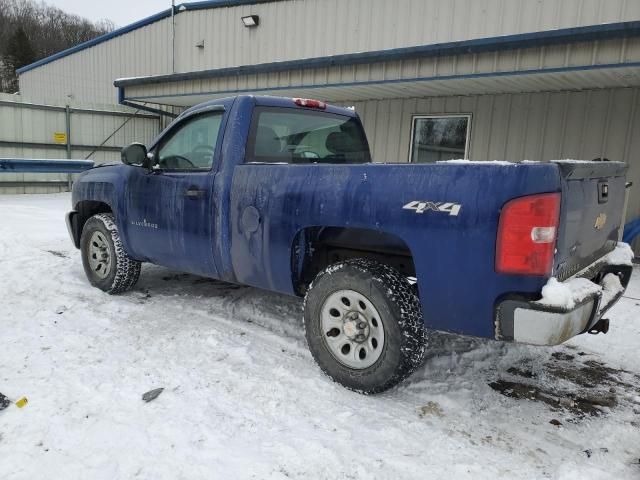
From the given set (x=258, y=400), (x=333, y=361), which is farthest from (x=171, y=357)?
(x=333, y=361)

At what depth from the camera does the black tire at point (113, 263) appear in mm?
4766

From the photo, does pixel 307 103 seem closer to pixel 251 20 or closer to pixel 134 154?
pixel 134 154

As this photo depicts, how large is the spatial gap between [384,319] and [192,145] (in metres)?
2.34

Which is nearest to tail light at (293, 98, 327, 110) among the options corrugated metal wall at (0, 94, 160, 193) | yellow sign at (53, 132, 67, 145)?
corrugated metal wall at (0, 94, 160, 193)

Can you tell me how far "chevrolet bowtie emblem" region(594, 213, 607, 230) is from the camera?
9.78 ft

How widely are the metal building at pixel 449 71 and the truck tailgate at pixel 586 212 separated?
12.1ft

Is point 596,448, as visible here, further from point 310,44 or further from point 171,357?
point 310,44

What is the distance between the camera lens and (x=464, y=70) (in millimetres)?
7258

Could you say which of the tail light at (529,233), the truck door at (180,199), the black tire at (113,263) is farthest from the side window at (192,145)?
the tail light at (529,233)

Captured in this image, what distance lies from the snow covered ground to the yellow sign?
38.3 feet

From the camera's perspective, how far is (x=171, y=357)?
136 inches

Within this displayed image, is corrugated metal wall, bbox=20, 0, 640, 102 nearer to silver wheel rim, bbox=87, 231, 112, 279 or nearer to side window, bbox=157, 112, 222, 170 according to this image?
side window, bbox=157, 112, 222, 170

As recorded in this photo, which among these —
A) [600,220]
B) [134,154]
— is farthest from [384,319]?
[134,154]

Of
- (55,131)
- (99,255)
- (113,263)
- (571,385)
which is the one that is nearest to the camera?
(571,385)
